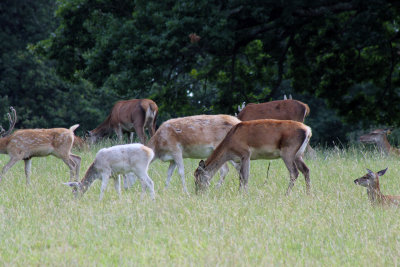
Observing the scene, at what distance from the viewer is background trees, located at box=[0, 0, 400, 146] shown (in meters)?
15.3

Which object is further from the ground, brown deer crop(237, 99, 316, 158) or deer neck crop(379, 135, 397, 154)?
brown deer crop(237, 99, 316, 158)

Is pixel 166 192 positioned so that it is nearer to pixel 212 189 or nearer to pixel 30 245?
pixel 212 189

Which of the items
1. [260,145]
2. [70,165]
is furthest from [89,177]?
[260,145]

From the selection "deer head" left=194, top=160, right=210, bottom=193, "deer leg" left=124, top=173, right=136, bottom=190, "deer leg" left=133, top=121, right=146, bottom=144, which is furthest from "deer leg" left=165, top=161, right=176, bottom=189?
"deer leg" left=133, top=121, right=146, bottom=144

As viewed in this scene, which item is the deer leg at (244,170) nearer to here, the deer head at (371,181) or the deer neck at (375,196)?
the deer head at (371,181)

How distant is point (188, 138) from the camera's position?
33.2 ft

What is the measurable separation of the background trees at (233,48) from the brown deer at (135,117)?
428 mm

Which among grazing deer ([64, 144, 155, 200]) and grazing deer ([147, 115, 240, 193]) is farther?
grazing deer ([147, 115, 240, 193])

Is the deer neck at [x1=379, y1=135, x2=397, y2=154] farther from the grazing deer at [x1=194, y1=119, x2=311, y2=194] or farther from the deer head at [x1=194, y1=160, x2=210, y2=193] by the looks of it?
the deer head at [x1=194, y1=160, x2=210, y2=193]

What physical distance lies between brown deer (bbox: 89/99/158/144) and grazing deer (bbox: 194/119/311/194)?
24.1 feet

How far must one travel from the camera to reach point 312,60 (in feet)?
61.3

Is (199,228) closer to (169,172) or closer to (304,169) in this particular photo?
(304,169)

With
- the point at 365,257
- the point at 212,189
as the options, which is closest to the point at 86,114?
the point at 212,189

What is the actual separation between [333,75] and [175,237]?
13354 mm
